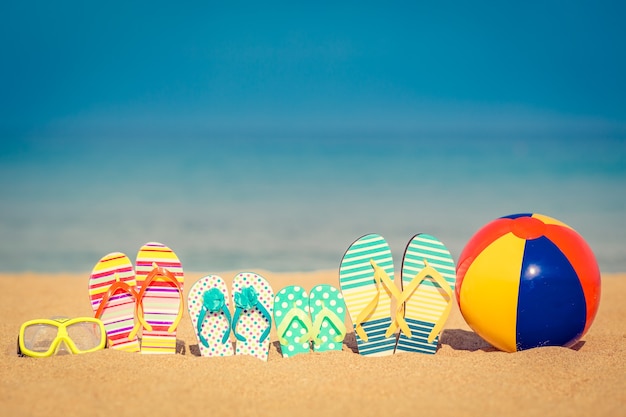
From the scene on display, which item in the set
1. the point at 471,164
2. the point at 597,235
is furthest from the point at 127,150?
the point at 597,235

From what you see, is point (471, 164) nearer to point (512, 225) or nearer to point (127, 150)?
point (127, 150)

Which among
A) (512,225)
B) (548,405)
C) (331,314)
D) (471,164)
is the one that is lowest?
(548,405)

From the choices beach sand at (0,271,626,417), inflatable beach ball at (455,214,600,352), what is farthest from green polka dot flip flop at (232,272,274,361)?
inflatable beach ball at (455,214,600,352)

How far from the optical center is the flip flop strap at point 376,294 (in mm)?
4656

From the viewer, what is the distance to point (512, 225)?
15.7ft

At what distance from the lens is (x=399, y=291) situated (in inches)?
187

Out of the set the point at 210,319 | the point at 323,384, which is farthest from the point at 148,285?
the point at 323,384

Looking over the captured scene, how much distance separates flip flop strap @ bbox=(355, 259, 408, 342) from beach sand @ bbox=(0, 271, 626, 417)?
188mm

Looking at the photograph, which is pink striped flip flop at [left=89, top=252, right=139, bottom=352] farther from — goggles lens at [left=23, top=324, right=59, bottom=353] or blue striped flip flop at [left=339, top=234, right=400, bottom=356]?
blue striped flip flop at [left=339, top=234, right=400, bottom=356]

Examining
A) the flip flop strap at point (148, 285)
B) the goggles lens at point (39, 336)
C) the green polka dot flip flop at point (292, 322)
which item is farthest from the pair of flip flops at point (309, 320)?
the goggles lens at point (39, 336)

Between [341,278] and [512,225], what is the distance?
116cm

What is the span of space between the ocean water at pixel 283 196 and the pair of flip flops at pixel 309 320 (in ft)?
13.4

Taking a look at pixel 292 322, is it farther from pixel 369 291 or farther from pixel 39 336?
pixel 39 336

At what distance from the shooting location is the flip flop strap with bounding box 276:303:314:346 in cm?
474
